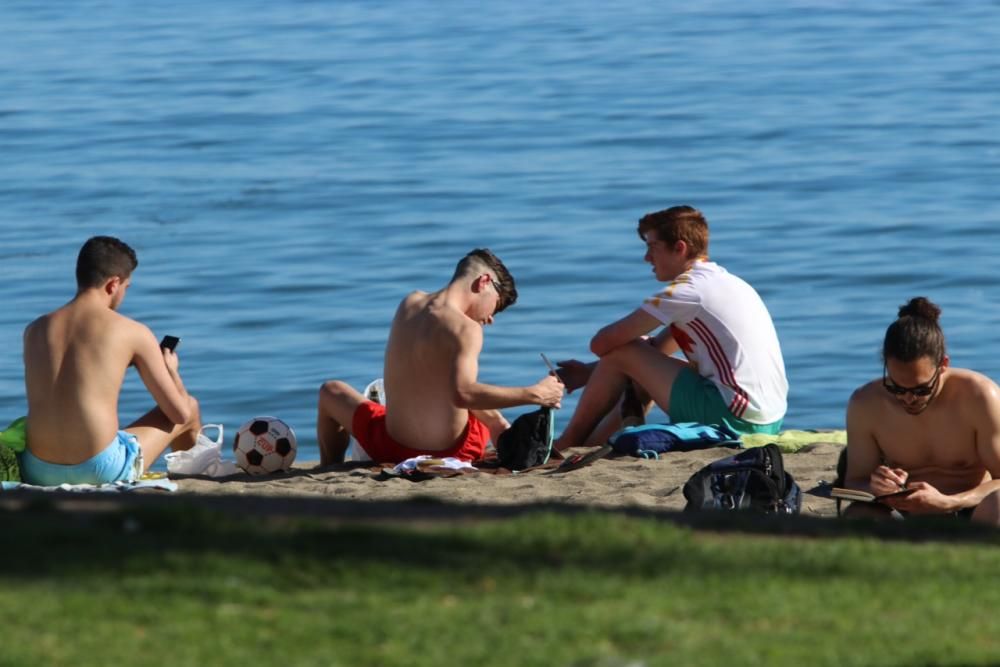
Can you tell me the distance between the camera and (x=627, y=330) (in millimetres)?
9367

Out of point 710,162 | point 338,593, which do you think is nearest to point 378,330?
point 710,162

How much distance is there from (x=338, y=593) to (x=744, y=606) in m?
1.02

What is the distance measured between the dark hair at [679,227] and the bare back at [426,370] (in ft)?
3.71

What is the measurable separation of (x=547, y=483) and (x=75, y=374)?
7.18 feet

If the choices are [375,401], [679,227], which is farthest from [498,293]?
[375,401]

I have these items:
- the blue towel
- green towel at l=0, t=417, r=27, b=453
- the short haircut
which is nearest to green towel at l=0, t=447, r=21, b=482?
green towel at l=0, t=417, r=27, b=453

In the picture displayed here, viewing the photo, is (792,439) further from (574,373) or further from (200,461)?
(200,461)

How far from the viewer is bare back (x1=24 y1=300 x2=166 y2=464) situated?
819 cm

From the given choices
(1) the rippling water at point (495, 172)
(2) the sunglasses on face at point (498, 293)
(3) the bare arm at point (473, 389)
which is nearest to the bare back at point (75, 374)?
(3) the bare arm at point (473, 389)

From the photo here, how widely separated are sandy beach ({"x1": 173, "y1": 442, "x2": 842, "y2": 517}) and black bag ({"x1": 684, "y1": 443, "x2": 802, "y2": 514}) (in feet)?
2.27

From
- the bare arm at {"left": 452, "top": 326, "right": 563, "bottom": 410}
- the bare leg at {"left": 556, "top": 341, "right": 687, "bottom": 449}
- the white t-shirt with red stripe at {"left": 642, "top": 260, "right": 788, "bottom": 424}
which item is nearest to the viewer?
the bare arm at {"left": 452, "top": 326, "right": 563, "bottom": 410}

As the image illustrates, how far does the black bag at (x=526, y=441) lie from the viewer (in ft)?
29.2

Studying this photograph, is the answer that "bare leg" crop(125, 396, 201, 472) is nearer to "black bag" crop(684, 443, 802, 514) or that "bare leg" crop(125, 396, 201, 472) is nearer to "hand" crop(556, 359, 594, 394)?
"hand" crop(556, 359, 594, 394)

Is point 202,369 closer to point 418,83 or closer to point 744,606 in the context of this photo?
point 744,606
